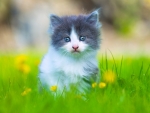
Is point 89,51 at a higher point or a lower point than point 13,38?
higher

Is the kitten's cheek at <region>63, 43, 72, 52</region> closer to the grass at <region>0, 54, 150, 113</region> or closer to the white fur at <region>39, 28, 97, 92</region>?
the white fur at <region>39, 28, 97, 92</region>

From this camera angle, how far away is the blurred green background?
14.7 meters

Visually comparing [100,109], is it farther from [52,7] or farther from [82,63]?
[52,7]

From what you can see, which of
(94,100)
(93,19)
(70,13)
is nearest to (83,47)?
(93,19)

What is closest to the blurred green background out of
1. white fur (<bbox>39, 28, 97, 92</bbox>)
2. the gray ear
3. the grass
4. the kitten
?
the gray ear

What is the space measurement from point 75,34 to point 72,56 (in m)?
0.23

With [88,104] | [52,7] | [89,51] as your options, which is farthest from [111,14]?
[88,104]

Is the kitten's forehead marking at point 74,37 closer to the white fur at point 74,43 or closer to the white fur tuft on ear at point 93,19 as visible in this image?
the white fur at point 74,43

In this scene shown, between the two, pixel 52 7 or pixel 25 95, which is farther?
pixel 52 7

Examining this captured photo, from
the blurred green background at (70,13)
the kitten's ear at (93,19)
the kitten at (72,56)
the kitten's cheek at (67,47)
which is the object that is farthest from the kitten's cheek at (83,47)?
the blurred green background at (70,13)

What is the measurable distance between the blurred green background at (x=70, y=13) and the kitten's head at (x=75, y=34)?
9.46 metres

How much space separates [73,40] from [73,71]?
322 millimetres

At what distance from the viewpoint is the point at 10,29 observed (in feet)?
53.7

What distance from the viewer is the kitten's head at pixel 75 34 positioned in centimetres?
477
